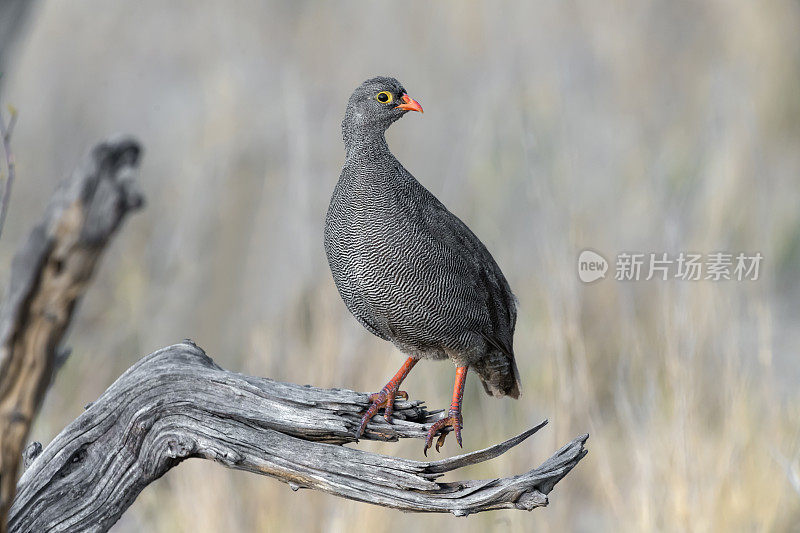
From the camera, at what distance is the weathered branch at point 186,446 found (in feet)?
11.3

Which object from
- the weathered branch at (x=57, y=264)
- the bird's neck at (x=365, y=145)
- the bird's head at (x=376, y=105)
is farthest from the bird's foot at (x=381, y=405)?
the weathered branch at (x=57, y=264)

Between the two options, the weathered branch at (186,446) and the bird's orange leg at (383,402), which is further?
the bird's orange leg at (383,402)

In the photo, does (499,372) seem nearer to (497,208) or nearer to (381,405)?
(381,405)

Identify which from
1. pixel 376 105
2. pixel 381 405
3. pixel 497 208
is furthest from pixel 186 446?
pixel 497 208

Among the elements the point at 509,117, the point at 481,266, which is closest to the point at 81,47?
the point at 509,117

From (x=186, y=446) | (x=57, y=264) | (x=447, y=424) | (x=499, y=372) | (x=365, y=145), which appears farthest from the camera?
(x=499, y=372)

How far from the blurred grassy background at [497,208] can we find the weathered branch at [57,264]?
3565 mm

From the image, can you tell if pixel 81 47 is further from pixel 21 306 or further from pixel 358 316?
pixel 21 306

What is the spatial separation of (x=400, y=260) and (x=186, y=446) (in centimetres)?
105

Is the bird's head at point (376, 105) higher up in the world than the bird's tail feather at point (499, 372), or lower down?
higher up

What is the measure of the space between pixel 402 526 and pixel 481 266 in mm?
4027

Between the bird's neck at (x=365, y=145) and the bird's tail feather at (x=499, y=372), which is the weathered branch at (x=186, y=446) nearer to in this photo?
the bird's tail feather at (x=499, y=372)

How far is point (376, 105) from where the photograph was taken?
12.3ft

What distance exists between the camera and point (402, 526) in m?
7.36
